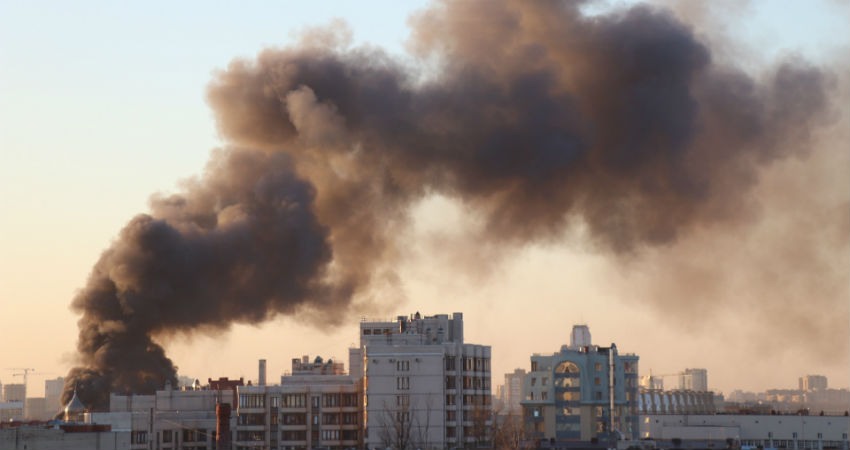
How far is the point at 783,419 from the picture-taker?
374 ft

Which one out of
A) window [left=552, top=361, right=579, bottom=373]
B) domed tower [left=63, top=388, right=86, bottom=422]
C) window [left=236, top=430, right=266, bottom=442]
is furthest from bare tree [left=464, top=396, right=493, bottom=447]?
domed tower [left=63, top=388, right=86, bottom=422]

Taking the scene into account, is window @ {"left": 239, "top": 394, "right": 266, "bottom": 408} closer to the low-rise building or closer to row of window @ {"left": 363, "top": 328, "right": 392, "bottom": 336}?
row of window @ {"left": 363, "top": 328, "right": 392, "bottom": 336}

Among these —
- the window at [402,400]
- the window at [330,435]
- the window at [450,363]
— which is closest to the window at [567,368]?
the window at [450,363]

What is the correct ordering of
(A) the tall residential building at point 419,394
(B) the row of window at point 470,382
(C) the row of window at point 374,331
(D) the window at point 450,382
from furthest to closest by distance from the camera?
1. (C) the row of window at point 374,331
2. (B) the row of window at point 470,382
3. (D) the window at point 450,382
4. (A) the tall residential building at point 419,394

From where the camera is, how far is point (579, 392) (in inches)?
4806

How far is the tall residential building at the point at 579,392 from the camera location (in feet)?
395

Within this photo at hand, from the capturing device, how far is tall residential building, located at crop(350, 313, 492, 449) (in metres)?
96.7

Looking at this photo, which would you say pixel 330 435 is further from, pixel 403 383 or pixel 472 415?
pixel 472 415

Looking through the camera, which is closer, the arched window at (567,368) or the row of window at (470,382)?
the row of window at (470,382)

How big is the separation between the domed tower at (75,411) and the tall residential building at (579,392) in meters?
38.2

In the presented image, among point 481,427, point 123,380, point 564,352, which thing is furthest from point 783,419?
point 123,380

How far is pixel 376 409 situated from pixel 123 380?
1912cm

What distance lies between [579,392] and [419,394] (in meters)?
27.3

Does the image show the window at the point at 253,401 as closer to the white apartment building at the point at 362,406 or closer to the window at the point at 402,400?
the white apartment building at the point at 362,406
